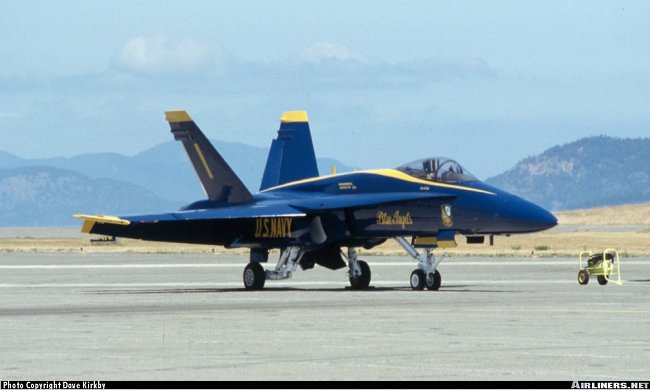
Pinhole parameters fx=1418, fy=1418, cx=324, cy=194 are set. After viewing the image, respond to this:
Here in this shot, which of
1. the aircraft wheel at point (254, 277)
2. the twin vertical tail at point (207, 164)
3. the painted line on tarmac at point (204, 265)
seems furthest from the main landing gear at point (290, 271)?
the painted line on tarmac at point (204, 265)

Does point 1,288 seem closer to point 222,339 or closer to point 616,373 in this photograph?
point 222,339

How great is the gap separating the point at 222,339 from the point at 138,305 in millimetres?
8867

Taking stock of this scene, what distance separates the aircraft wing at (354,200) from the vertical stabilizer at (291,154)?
174 inches

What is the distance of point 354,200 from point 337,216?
857 mm

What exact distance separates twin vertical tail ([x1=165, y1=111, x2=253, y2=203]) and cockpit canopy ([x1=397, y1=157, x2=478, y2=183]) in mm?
5374

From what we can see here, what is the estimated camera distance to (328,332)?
19.7 m

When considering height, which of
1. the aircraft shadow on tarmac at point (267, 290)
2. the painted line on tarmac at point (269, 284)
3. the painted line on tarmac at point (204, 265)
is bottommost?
the aircraft shadow on tarmac at point (267, 290)

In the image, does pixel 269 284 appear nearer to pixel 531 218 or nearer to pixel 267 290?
pixel 267 290

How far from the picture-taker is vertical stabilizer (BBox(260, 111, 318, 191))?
1543 inches

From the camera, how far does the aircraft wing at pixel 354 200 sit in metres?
32.3

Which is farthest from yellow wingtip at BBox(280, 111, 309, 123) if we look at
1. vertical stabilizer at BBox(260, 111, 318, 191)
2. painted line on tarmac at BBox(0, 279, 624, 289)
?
painted line on tarmac at BBox(0, 279, 624, 289)

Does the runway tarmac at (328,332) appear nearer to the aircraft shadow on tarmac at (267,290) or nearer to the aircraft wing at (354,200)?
the aircraft shadow on tarmac at (267,290)

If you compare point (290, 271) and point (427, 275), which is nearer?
point (427, 275)

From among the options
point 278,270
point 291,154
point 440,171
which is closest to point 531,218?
point 440,171
